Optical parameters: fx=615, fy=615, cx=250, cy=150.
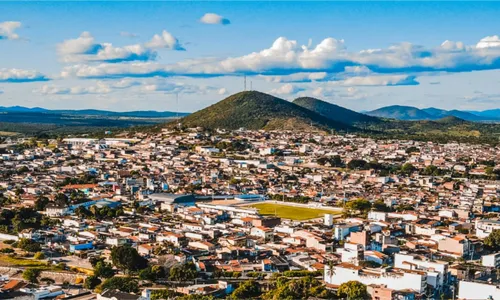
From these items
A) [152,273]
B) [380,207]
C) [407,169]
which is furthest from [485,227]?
[407,169]

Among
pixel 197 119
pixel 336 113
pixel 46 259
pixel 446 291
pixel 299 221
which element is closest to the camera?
pixel 446 291

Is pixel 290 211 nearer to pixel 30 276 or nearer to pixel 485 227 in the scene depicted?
pixel 485 227

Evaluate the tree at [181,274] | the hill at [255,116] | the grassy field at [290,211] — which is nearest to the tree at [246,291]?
the tree at [181,274]

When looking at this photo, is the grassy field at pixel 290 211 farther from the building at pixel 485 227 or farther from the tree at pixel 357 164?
the tree at pixel 357 164

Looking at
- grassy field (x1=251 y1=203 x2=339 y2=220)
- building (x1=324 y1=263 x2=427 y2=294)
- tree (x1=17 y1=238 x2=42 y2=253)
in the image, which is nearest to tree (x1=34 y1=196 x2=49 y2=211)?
tree (x1=17 y1=238 x2=42 y2=253)

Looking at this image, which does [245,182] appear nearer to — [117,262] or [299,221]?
[299,221]

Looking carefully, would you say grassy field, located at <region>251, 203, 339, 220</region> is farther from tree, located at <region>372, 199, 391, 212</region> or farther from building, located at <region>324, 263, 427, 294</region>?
building, located at <region>324, 263, 427, 294</region>

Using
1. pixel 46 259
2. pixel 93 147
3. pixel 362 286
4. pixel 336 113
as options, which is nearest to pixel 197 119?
pixel 93 147
